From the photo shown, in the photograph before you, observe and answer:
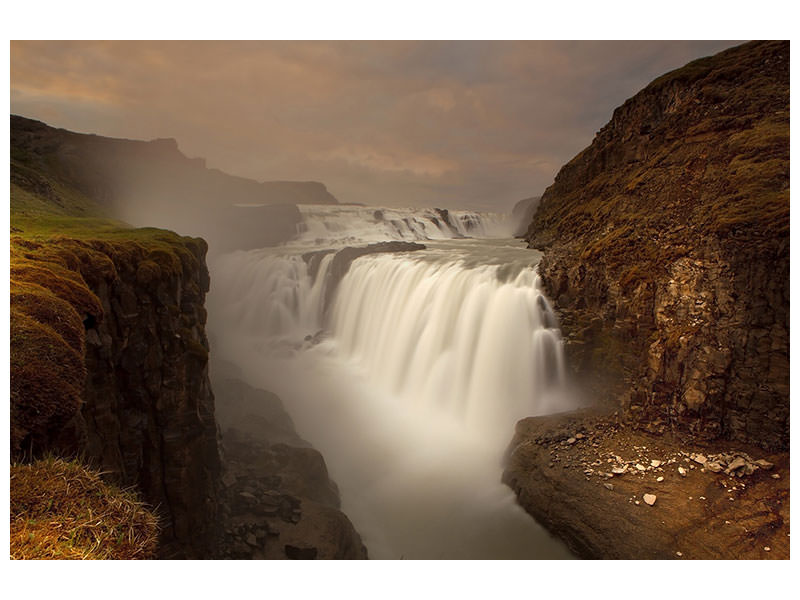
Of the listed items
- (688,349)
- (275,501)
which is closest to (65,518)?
(275,501)

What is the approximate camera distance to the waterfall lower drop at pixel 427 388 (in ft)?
19.2

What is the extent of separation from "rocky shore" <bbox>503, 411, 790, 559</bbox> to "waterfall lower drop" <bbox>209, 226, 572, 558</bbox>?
0.45 meters

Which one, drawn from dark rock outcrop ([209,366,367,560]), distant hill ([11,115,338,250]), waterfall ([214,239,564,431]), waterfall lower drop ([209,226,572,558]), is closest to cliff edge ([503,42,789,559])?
waterfall lower drop ([209,226,572,558])

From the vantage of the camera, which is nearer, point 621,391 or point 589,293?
point 621,391

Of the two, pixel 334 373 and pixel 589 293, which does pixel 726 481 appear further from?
pixel 334 373

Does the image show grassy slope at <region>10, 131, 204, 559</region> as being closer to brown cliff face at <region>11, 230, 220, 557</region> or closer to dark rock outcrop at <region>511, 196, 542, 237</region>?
brown cliff face at <region>11, 230, 220, 557</region>

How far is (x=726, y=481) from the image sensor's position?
4.77 m

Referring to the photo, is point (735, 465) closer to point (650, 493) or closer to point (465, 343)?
point (650, 493)

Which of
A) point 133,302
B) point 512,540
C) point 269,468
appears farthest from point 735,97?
point 269,468

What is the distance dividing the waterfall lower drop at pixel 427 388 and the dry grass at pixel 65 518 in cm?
382

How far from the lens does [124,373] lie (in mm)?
4156

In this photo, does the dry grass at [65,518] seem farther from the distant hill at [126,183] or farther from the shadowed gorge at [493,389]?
the distant hill at [126,183]

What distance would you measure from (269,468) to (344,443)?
2364 millimetres

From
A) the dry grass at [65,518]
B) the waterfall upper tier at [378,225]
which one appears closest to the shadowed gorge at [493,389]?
the dry grass at [65,518]
